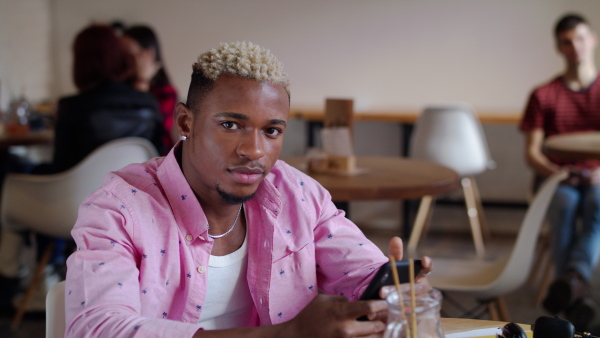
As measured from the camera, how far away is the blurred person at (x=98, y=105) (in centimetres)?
302

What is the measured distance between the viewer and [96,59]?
312 cm

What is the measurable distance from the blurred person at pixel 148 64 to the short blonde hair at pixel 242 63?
285 centimetres

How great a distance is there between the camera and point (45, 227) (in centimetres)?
306

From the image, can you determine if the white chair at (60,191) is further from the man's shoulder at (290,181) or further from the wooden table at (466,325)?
the wooden table at (466,325)

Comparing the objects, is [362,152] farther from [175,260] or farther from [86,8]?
[175,260]

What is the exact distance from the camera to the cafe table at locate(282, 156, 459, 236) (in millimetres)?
2322

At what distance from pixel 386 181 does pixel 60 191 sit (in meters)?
1.47

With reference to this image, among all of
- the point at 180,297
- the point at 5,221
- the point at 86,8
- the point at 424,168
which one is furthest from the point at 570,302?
the point at 86,8

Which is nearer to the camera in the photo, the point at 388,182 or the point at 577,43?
the point at 388,182

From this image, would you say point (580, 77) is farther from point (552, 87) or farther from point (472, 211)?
point (472, 211)

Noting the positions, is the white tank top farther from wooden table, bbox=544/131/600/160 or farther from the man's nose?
wooden table, bbox=544/131/600/160

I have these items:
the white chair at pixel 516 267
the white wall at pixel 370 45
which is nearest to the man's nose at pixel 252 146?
the white chair at pixel 516 267

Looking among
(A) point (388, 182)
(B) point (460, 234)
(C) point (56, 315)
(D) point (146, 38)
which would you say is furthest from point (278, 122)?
(B) point (460, 234)

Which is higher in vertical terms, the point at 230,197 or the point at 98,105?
the point at 230,197
